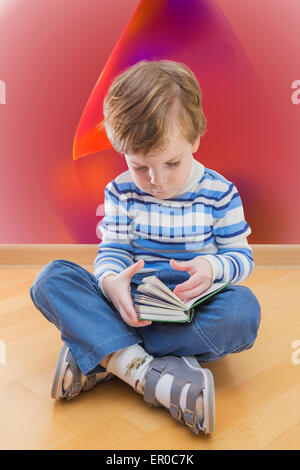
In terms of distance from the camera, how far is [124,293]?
94 centimetres

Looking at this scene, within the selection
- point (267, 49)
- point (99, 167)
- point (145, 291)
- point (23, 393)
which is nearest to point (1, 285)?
point (99, 167)

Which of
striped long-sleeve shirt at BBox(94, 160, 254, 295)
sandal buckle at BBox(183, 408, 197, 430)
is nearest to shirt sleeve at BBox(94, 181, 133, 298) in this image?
striped long-sleeve shirt at BBox(94, 160, 254, 295)

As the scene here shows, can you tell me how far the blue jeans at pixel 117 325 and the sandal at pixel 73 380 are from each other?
0.04 ft

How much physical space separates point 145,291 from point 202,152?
2.57 ft

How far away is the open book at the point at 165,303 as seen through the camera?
2.95 ft

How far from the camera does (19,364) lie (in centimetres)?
106

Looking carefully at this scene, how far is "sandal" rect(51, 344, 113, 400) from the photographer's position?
35.8 inches

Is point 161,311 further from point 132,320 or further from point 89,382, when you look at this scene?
point 89,382

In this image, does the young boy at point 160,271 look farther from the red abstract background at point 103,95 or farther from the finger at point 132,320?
the red abstract background at point 103,95

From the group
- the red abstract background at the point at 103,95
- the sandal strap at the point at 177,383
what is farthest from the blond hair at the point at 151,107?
the red abstract background at the point at 103,95

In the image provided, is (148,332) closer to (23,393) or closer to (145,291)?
(145,291)

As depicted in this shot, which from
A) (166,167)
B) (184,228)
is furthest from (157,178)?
(184,228)

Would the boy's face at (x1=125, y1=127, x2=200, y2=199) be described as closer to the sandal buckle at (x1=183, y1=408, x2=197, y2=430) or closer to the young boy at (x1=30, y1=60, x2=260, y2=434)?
the young boy at (x1=30, y1=60, x2=260, y2=434)

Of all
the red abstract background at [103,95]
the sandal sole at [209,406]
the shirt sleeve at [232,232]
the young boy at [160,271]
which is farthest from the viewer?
the red abstract background at [103,95]
